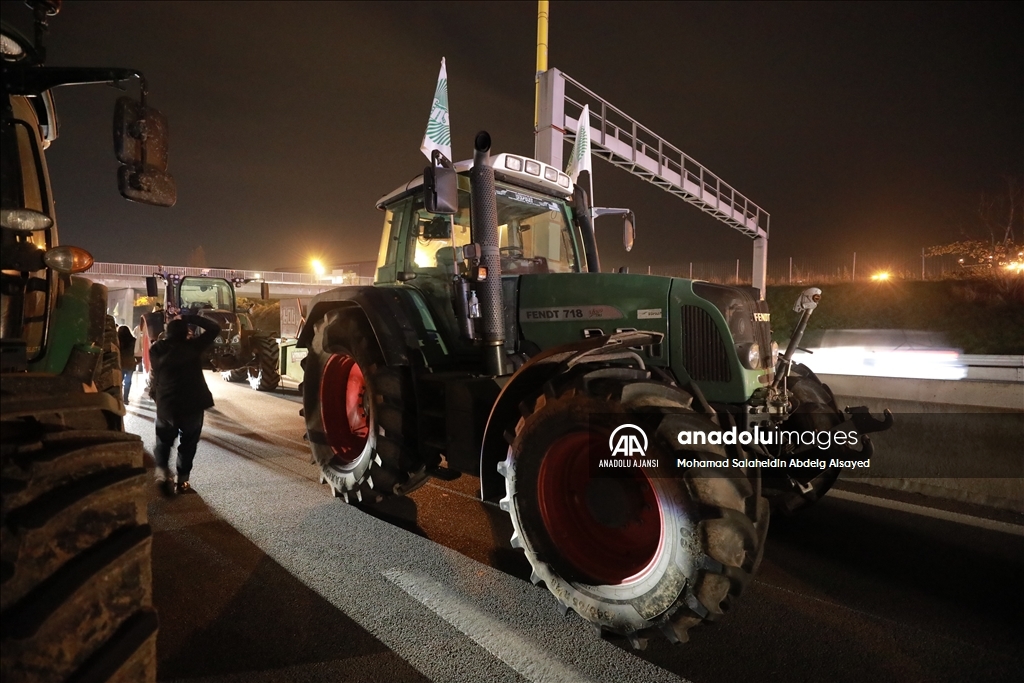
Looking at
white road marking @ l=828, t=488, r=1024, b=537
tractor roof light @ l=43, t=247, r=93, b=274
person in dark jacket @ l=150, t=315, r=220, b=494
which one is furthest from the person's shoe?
white road marking @ l=828, t=488, r=1024, b=537

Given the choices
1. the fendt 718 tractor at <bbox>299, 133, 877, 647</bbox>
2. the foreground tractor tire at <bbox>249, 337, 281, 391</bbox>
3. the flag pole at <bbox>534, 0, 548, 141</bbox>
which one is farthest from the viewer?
the foreground tractor tire at <bbox>249, 337, 281, 391</bbox>

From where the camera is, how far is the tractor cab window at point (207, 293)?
12539mm

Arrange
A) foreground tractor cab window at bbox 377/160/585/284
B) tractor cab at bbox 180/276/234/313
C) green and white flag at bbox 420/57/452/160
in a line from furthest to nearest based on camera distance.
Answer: tractor cab at bbox 180/276/234/313
green and white flag at bbox 420/57/452/160
foreground tractor cab window at bbox 377/160/585/284

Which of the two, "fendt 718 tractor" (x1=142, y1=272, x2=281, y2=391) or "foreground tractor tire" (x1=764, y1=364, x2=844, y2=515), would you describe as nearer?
"foreground tractor tire" (x1=764, y1=364, x2=844, y2=515)

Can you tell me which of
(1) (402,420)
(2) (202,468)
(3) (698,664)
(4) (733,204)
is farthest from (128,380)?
(4) (733,204)

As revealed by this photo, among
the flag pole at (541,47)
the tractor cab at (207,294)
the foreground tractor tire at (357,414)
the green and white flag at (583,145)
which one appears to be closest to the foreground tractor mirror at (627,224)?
the foreground tractor tire at (357,414)

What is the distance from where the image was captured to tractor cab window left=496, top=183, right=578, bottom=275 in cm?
436

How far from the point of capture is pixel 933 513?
4551mm

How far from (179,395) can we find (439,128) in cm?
428

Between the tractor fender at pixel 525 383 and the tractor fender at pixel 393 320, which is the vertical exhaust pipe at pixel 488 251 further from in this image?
the tractor fender at pixel 393 320

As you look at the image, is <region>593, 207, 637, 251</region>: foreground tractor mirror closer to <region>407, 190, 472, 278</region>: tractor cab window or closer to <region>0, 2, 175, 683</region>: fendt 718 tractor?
<region>407, 190, 472, 278</region>: tractor cab window

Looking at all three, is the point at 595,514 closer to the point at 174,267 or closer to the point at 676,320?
the point at 676,320

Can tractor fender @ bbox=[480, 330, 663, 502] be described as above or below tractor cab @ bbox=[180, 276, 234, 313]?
below

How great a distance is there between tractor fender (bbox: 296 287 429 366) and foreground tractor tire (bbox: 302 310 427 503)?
6.1 inches
